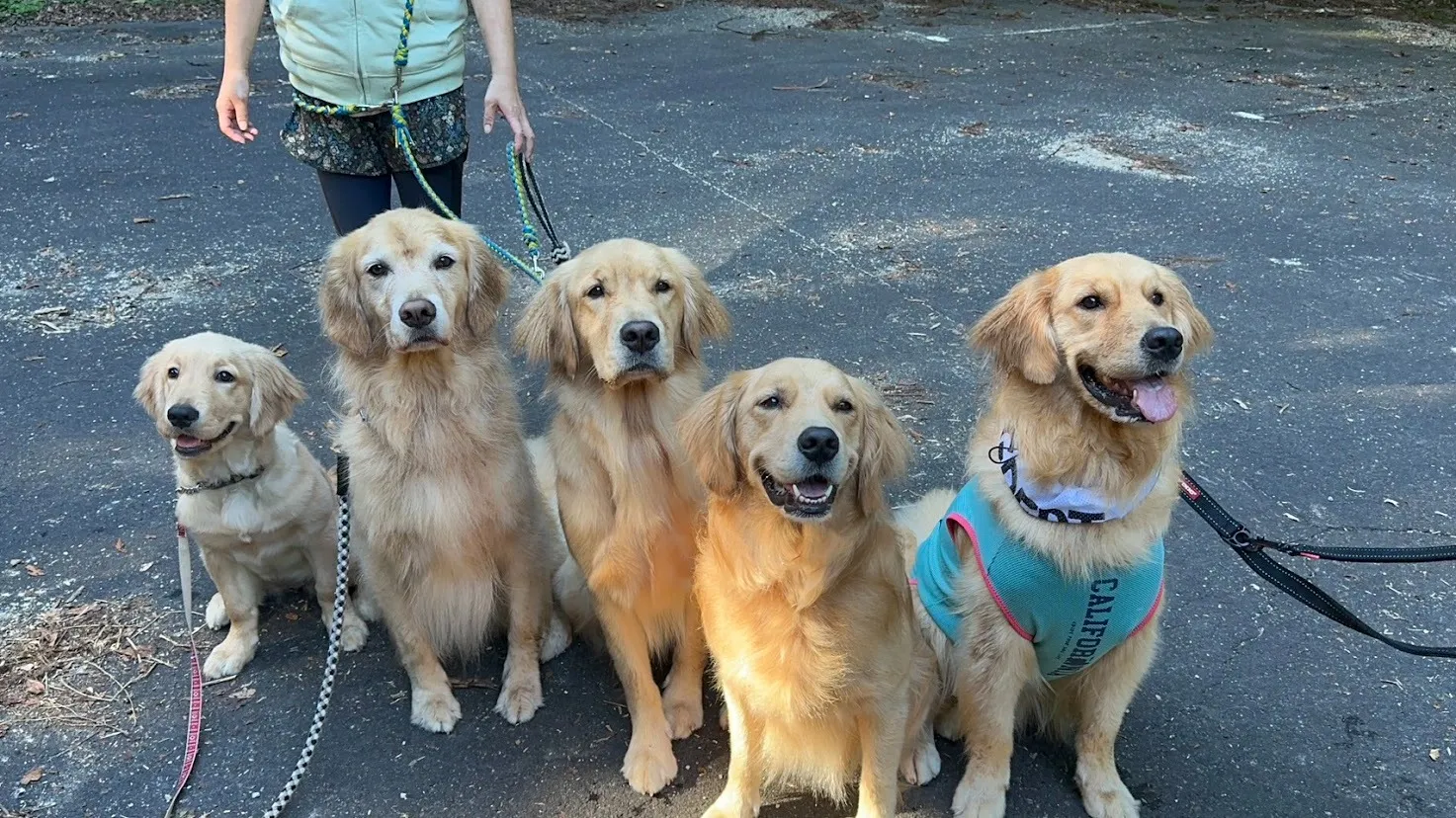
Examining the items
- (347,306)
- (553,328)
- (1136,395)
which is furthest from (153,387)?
(1136,395)

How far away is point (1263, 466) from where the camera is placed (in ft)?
13.5

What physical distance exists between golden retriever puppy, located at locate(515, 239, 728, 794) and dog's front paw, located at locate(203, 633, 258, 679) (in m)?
1.19

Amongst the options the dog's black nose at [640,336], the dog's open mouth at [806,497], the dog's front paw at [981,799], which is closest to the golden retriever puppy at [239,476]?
the dog's black nose at [640,336]

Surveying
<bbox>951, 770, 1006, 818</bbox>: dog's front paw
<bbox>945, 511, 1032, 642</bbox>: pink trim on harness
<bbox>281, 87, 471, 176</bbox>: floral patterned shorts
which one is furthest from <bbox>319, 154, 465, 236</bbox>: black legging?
<bbox>951, 770, 1006, 818</bbox>: dog's front paw

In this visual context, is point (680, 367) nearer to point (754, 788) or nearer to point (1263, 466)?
point (754, 788)

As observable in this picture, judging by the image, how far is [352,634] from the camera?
3221mm

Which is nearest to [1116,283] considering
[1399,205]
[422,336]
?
[422,336]

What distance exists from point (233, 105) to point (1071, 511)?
3.03 m

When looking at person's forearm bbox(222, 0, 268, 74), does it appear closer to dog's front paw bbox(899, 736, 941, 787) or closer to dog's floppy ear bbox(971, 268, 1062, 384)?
dog's floppy ear bbox(971, 268, 1062, 384)

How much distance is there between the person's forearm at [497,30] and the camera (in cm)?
343

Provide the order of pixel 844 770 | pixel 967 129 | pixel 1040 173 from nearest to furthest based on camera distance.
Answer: pixel 844 770 < pixel 1040 173 < pixel 967 129

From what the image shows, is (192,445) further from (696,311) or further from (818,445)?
(818,445)

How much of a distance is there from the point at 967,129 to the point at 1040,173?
136cm

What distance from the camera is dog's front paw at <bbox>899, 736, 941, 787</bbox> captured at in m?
2.73
